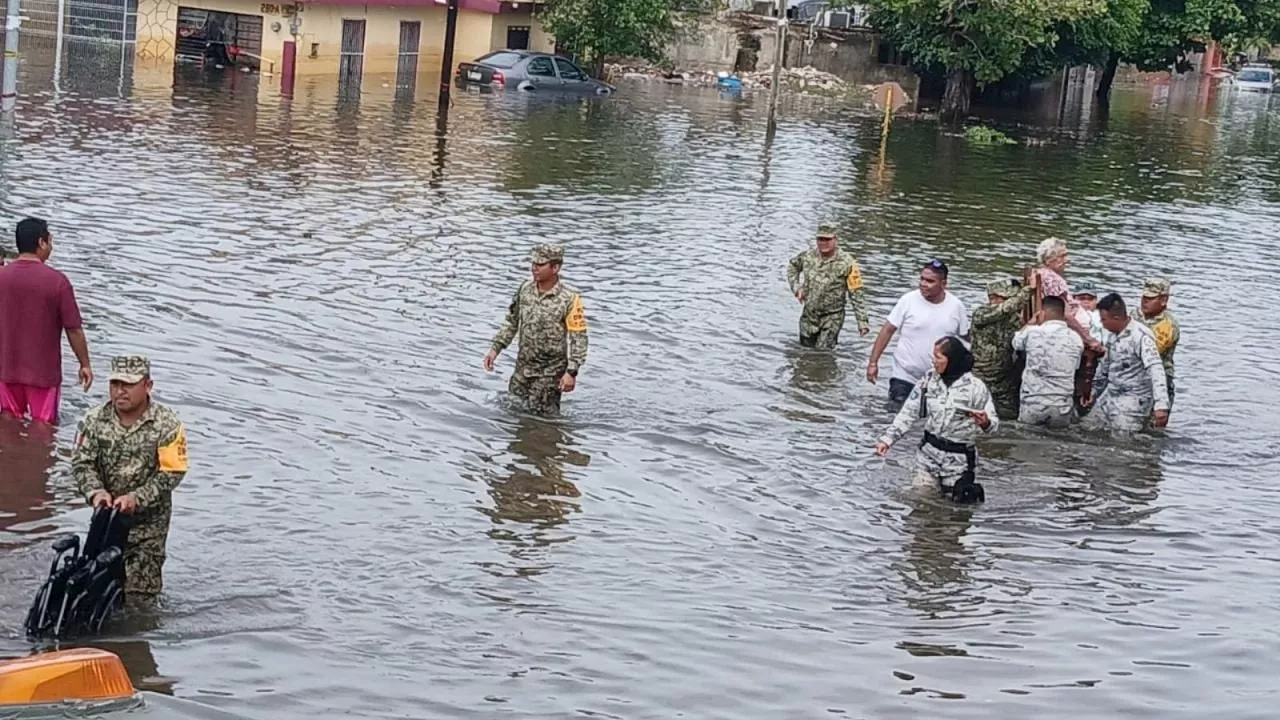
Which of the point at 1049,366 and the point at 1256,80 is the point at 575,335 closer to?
the point at 1049,366

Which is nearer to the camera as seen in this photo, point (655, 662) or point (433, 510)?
point (655, 662)

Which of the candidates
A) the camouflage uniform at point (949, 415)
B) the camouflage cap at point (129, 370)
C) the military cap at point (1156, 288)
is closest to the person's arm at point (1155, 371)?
the military cap at point (1156, 288)

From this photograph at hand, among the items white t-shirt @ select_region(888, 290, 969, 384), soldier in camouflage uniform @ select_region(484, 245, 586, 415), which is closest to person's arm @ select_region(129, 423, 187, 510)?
soldier in camouflage uniform @ select_region(484, 245, 586, 415)

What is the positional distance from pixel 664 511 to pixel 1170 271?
576 inches

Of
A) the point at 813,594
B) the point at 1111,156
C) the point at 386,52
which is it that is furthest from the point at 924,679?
the point at 386,52

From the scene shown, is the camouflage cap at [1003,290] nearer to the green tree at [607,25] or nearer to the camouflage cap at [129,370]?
the camouflage cap at [129,370]

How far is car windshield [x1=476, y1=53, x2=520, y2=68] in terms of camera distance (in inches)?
1850

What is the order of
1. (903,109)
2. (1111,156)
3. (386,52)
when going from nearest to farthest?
(1111,156) < (386,52) < (903,109)

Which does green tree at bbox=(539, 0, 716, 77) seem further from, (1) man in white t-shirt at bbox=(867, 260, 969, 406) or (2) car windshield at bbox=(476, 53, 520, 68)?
(1) man in white t-shirt at bbox=(867, 260, 969, 406)

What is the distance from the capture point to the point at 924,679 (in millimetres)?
9297

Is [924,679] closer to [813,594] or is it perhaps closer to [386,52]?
[813,594]

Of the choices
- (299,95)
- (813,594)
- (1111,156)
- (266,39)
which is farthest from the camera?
(266,39)

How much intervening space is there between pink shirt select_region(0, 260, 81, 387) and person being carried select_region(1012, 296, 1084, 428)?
720cm

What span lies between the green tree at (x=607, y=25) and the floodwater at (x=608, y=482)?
2419cm
